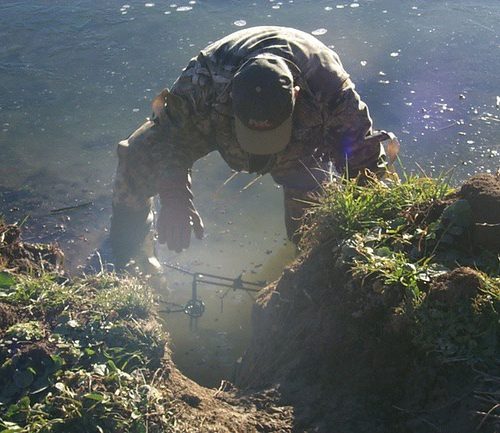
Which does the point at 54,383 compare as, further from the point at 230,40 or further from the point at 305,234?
the point at 230,40

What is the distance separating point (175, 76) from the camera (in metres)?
6.55

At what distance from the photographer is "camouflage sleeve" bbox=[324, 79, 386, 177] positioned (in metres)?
3.26

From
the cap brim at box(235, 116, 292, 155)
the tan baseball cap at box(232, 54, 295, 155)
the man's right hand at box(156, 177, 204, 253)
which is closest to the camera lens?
the tan baseball cap at box(232, 54, 295, 155)

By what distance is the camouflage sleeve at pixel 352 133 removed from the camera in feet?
10.7

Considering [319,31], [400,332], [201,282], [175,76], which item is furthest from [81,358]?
[319,31]

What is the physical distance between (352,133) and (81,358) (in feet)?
6.15

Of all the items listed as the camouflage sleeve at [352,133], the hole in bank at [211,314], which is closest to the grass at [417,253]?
the camouflage sleeve at [352,133]

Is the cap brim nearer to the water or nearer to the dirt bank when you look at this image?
the dirt bank

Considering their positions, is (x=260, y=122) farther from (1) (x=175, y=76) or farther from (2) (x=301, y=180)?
(1) (x=175, y=76)

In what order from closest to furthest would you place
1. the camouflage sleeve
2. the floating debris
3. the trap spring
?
1. the camouflage sleeve
2. the trap spring
3. the floating debris

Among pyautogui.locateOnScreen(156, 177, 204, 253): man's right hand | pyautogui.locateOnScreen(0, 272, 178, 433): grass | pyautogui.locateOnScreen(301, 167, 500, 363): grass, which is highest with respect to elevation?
pyautogui.locateOnScreen(301, 167, 500, 363): grass

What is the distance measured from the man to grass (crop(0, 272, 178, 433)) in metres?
0.94

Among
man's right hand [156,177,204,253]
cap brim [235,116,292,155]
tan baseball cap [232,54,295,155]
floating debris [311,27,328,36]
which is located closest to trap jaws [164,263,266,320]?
man's right hand [156,177,204,253]

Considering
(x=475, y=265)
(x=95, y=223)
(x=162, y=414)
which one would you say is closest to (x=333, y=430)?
(x=162, y=414)
